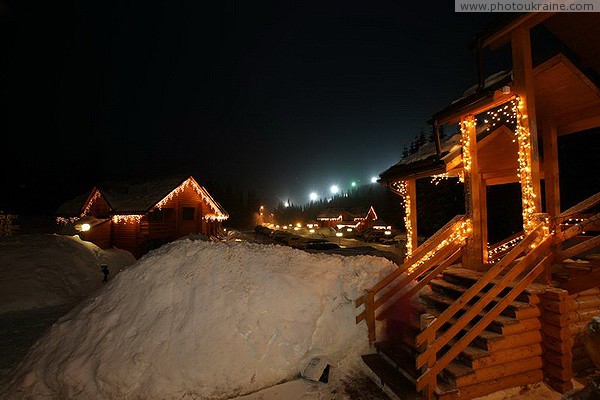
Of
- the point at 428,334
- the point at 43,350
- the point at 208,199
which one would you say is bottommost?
the point at 43,350

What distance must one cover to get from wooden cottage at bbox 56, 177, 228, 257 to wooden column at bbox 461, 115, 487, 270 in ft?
75.9

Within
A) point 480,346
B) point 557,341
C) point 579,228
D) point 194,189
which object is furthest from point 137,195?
point 579,228

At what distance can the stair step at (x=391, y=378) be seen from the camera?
5068 millimetres

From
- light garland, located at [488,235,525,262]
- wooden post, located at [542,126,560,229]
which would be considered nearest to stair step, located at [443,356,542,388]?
wooden post, located at [542,126,560,229]

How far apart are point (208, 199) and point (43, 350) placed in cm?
2394

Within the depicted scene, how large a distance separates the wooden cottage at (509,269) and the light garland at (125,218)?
22422 mm

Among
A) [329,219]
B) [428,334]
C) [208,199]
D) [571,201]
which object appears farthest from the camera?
[329,219]

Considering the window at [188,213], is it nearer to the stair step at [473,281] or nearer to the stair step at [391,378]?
the stair step at [391,378]

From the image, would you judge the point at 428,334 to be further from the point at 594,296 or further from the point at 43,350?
the point at 43,350

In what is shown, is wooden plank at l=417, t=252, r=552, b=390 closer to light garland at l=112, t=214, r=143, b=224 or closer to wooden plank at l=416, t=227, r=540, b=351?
wooden plank at l=416, t=227, r=540, b=351

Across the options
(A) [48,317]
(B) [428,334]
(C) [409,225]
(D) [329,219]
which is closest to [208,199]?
(A) [48,317]

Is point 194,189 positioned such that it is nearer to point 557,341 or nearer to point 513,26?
point 513,26

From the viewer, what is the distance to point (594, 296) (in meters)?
5.99

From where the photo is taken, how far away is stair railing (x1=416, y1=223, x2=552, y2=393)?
4.73 meters
